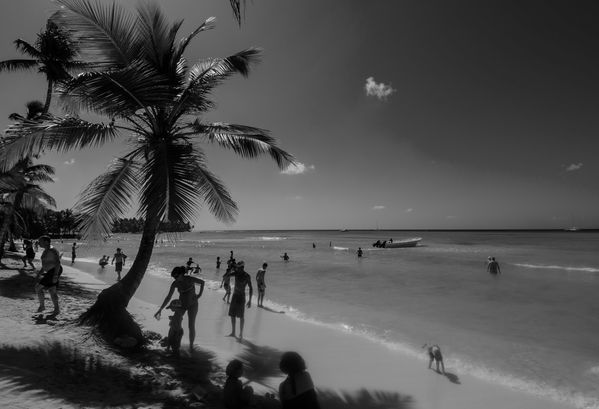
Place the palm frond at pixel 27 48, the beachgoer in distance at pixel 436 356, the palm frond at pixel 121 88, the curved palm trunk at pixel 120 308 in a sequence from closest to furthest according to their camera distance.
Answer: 1. the palm frond at pixel 121 88
2. the curved palm trunk at pixel 120 308
3. the beachgoer in distance at pixel 436 356
4. the palm frond at pixel 27 48

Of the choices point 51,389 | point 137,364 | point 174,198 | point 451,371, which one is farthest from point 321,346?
point 51,389

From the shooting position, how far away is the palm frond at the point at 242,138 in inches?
320

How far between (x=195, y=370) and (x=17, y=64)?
1555cm

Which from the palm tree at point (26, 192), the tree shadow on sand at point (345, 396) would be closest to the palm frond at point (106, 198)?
the tree shadow on sand at point (345, 396)

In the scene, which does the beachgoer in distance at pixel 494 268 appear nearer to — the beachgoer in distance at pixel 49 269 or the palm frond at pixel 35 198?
the beachgoer in distance at pixel 49 269

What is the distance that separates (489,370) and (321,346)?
3.51 meters

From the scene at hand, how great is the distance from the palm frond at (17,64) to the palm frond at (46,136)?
34.4ft

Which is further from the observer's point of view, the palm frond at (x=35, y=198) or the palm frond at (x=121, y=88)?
the palm frond at (x=35, y=198)

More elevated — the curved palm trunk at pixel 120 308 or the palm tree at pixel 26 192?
the palm tree at pixel 26 192

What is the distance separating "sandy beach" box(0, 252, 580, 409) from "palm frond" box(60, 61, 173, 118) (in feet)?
13.6

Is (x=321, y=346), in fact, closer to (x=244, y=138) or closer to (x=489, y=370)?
(x=489, y=370)

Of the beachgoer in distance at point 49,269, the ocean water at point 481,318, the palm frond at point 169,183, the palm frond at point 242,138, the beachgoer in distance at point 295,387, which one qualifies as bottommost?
the ocean water at point 481,318

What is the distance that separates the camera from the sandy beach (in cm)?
409

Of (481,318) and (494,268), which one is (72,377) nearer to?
(481,318)
